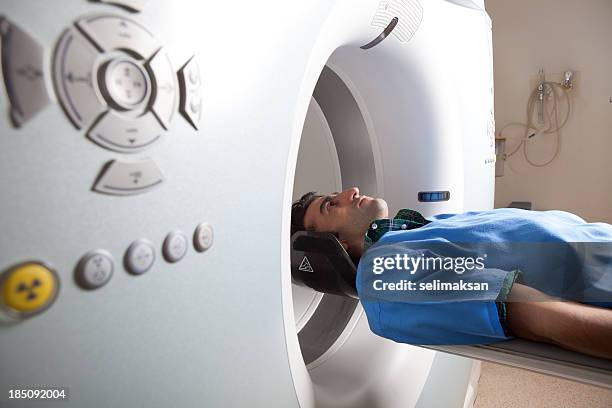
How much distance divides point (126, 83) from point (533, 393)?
217 centimetres

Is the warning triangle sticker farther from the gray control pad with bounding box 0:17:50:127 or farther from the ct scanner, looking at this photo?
the gray control pad with bounding box 0:17:50:127

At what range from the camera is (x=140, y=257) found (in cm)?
45

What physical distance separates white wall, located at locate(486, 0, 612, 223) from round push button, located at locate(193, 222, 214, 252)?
9.27 ft

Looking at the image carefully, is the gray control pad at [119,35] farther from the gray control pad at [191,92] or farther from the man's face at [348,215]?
the man's face at [348,215]

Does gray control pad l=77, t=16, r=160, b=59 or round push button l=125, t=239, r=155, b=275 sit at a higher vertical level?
gray control pad l=77, t=16, r=160, b=59

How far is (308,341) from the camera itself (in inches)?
48.8

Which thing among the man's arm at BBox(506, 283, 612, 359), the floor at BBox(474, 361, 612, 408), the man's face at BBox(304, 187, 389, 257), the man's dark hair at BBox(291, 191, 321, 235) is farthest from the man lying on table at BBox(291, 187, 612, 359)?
the floor at BBox(474, 361, 612, 408)

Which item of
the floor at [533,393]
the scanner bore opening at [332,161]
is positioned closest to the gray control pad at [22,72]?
the scanner bore opening at [332,161]

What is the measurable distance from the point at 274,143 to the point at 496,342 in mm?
517

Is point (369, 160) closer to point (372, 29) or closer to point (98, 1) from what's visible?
point (372, 29)

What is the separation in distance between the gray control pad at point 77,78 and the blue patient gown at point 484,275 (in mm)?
579

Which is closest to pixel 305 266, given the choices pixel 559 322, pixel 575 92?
pixel 559 322

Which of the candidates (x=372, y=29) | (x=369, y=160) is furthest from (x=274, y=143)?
(x=369, y=160)

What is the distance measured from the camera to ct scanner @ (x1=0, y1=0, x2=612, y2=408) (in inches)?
14.9
